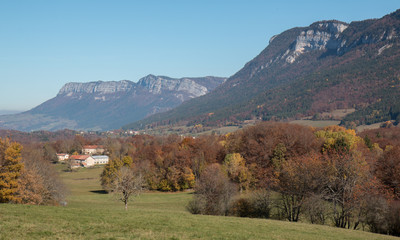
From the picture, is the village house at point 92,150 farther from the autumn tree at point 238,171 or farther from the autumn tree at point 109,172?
the autumn tree at point 238,171

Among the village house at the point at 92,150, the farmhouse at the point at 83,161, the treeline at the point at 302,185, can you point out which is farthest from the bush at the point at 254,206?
the village house at the point at 92,150

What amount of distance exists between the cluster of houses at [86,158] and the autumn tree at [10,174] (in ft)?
310

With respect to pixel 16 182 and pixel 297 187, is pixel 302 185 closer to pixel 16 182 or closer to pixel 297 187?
pixel 297 187

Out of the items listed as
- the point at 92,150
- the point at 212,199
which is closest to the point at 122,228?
the point at 212,199

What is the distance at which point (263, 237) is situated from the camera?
72.4 ft

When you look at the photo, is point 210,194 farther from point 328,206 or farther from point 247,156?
point 247,156

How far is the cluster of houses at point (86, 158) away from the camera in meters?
145

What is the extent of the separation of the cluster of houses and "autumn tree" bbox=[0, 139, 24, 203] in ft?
310

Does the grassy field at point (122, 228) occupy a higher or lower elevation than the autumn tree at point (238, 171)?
higher

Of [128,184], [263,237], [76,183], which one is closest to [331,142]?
[128,184]

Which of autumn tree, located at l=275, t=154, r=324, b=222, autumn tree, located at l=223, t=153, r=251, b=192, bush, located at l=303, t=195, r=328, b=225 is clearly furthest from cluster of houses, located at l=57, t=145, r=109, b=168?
bush, located at l=303, t=195, r=328, b=225

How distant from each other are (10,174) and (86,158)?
370 feet

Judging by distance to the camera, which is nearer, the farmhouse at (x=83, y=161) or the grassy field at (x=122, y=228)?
the grassy field at (x=122, y=228)

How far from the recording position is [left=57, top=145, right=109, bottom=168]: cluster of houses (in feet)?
475
